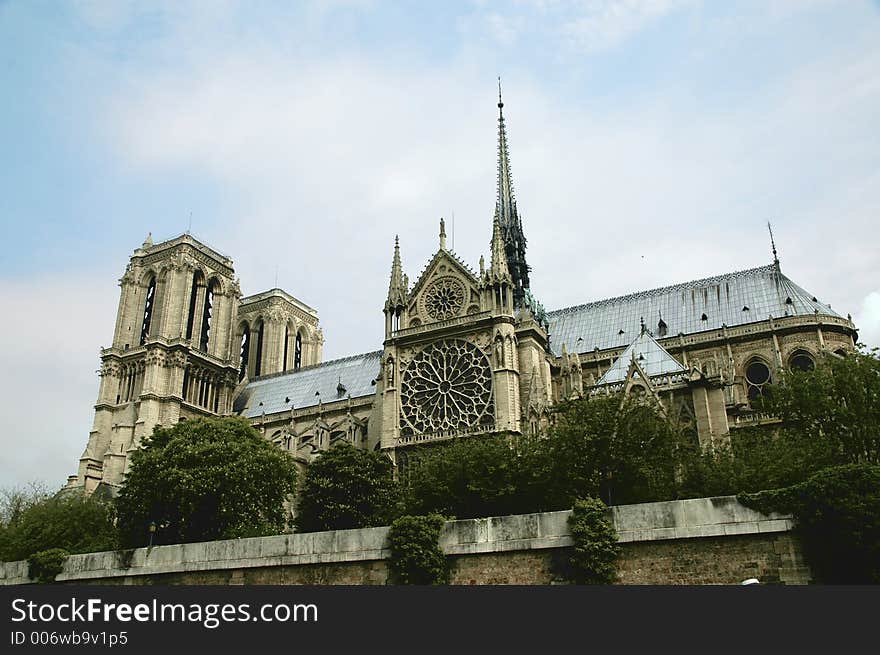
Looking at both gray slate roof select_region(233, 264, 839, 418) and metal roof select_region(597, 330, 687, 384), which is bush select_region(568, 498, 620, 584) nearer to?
metal roof select_region(597, 330, 687, 384)

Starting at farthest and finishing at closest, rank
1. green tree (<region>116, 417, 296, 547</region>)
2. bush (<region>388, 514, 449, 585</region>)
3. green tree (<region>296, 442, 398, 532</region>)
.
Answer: green tree (<region>296, 442, 398, 532</region>) < green tree (<region>116, 417, 296, 547</region>) < bush (<region>388, 514, 449, 585</region>)

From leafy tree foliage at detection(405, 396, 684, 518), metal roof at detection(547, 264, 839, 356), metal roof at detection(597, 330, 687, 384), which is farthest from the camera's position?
metal roof at detection(547, 264, 839, 356)

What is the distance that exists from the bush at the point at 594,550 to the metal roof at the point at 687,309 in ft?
116

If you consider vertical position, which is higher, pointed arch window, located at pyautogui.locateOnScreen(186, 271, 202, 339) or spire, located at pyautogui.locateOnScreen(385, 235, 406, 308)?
pointed arch window, located at pyautogui.locateOnScreen(186, 271, 202, 339)

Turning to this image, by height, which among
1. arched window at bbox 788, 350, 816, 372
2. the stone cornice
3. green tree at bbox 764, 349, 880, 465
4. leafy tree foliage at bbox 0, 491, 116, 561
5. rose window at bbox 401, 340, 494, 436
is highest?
the stone cornice

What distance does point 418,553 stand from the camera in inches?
835

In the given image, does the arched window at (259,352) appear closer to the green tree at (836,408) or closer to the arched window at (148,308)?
the arched window at (148,308)

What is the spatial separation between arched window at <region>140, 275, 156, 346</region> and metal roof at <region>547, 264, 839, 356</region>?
34503 millimetres

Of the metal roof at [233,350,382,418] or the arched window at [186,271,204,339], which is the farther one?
the arched window at [186,271,204,339]

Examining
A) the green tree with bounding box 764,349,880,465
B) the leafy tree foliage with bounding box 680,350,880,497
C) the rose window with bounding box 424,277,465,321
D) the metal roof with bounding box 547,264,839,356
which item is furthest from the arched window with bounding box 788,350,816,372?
the rose window with bounding box 424,277,465,321

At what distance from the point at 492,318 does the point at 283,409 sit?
1154 inches

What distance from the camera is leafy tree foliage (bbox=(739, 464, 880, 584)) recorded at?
17016 millimetres

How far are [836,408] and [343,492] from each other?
21.6 meters

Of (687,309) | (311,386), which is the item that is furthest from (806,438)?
(311,386)
